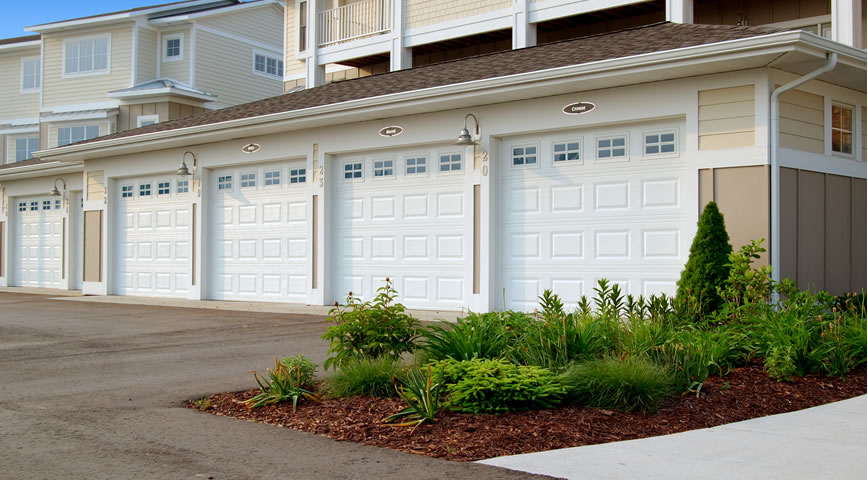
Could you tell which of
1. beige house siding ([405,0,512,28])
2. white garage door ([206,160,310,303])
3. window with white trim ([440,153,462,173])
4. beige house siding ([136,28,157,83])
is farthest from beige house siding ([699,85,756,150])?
beige house siding ([136,28,157,83])

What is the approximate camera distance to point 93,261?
2009cm

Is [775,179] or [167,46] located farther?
[167,46]

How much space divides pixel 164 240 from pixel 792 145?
43.5ft

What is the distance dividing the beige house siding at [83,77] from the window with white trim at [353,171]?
1688cm

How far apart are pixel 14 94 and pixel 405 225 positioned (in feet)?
82.9

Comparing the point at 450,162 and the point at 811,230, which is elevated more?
the point at 450,162

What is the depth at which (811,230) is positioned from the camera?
37.2ft

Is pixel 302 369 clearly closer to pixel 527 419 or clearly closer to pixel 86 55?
pixel 527 419

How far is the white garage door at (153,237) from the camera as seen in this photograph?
59.6ft

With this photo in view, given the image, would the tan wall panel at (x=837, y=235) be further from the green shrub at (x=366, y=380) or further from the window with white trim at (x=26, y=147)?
the window with white trim at (x=26, y=147)

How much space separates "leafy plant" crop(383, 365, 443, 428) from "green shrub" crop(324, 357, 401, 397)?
42cm

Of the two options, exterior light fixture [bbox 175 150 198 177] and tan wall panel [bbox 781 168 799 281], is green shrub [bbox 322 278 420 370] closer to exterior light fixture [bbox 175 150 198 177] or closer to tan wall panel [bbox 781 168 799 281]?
tan wall panel [bbox 781 168 799 281]

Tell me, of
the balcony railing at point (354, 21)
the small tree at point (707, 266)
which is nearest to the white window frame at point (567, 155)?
the small tree at point (707, 266)

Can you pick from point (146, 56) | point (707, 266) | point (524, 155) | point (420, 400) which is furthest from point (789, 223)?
point (146, 56)
